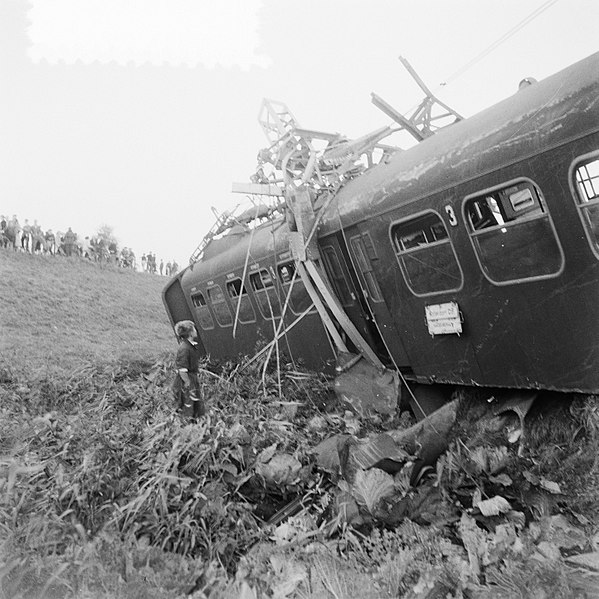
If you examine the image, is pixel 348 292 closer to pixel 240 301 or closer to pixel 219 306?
pixel 240 301

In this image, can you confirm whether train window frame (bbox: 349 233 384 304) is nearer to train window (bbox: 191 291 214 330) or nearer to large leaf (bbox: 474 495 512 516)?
large leaf (bbox: 474 495 512 516)

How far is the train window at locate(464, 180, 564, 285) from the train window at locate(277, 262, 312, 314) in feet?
11.0

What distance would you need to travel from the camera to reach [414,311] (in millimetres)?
5988

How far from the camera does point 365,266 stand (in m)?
6.56

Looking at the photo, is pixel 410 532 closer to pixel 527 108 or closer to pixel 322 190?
pixel 527 108

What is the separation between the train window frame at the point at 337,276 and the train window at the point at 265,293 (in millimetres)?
1521

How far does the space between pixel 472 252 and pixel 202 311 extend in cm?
797

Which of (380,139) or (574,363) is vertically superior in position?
(380,139)

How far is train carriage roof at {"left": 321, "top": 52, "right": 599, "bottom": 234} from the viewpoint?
405 cm

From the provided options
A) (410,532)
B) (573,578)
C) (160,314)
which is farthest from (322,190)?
(160,314)

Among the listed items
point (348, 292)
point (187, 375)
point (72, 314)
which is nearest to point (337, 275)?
point (348, 292)

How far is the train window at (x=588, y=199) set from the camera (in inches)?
156

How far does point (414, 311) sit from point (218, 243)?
6.46 meters

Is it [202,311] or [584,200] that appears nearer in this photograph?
[584,200]
